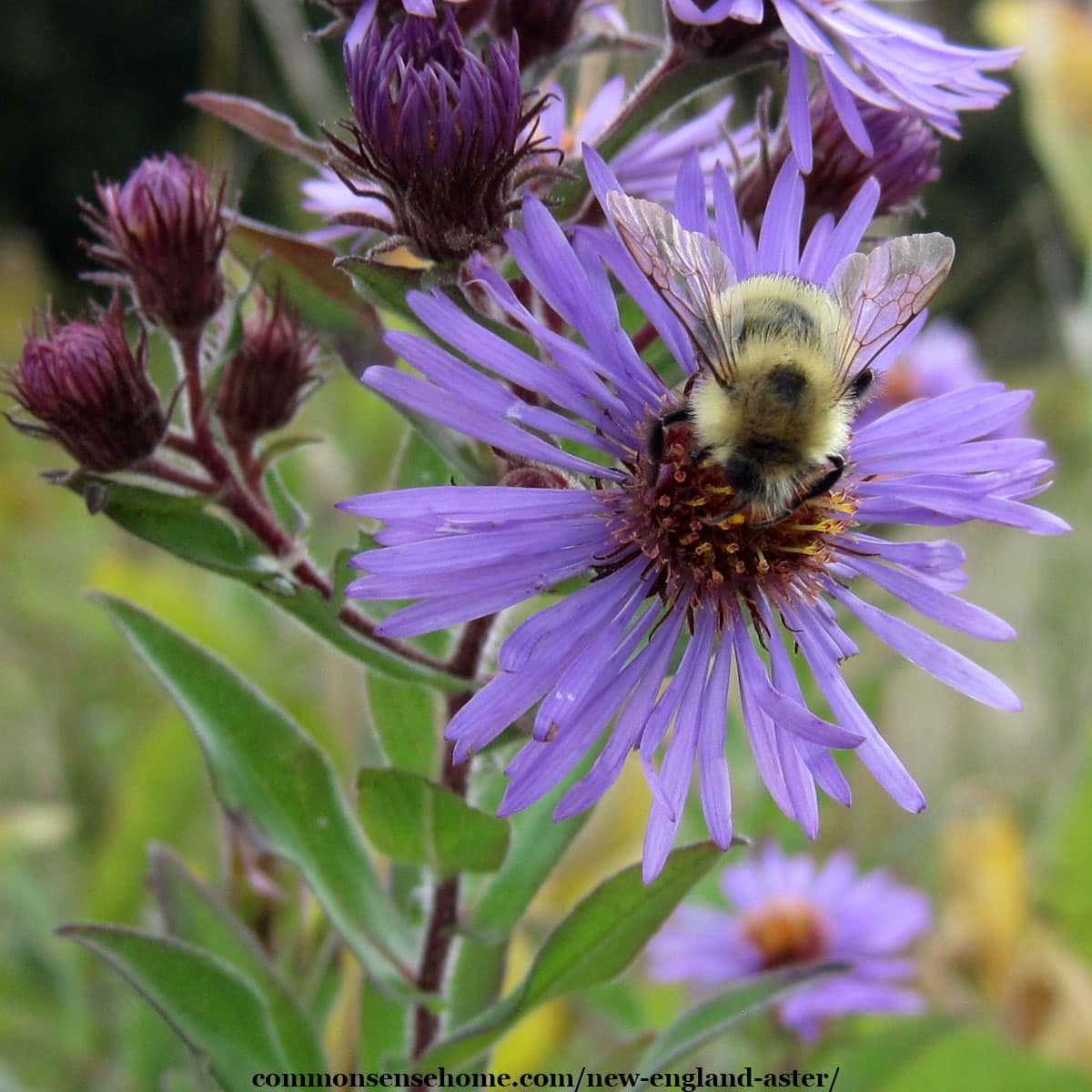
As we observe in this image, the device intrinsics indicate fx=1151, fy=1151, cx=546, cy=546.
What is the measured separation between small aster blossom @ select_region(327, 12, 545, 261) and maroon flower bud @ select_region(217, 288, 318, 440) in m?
0.19

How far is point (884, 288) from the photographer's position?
777 millimetres

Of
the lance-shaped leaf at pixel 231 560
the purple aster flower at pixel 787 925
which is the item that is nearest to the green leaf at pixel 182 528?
the lance-shaped leaf at pixel 231 560

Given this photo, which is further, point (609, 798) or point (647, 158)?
point (609, 798)

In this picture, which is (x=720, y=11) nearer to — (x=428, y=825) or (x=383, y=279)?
(x=383, y=279)

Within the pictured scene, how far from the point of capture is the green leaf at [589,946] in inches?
31.8

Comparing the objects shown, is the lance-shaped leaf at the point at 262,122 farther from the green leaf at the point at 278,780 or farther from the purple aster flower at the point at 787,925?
the purple aster flower at the point at 787,925

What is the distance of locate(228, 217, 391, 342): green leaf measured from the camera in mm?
850

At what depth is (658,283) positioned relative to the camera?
0.69 m

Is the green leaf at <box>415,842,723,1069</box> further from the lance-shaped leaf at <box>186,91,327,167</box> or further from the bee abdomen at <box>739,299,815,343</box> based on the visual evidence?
the lance-shaped leaf at <box>186,91,327,167</box>

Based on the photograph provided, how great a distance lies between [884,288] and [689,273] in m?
0.16

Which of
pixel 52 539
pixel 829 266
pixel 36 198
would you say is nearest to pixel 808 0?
pixel 829 266

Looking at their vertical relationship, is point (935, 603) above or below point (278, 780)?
above

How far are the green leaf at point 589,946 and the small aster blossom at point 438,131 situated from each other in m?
0.45

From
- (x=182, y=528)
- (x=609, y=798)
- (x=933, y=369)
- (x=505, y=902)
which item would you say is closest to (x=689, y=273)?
(x=182, y=528)
